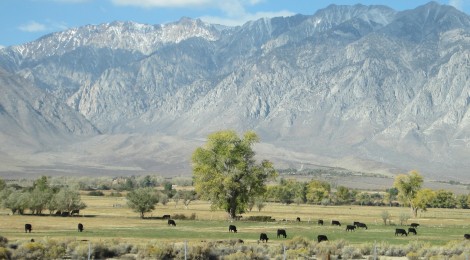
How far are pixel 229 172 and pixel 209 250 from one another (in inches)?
1735

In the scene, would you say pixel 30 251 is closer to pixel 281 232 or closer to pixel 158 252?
pixel 158 252

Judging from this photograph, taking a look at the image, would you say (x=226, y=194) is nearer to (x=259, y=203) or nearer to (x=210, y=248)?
(x=259, y=203)

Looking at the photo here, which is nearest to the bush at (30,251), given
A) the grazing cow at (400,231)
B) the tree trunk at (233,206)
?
the grazing cow at (400,231)

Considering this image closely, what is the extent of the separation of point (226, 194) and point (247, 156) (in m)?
5.79

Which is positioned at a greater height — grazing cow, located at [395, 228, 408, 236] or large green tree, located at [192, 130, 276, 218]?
large green tree, located at [192, 130, 276, 218]

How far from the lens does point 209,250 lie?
4600 cm

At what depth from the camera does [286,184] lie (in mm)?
176375

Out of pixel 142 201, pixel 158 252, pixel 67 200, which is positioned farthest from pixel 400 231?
pixel 67 200

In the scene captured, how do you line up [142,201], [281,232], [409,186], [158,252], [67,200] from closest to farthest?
[158,252] < [281,232] < [142,201] < [67,200] < [409,186]

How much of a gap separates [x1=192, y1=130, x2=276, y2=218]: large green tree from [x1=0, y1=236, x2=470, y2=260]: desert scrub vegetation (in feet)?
121

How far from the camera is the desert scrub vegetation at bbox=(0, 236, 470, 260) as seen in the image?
44.5m

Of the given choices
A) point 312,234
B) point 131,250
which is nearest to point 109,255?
point 131,250

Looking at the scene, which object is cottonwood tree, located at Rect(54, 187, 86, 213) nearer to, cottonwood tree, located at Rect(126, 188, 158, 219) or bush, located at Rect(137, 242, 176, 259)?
cottonwood tree, located at Rect(126, 188, 158, 219)

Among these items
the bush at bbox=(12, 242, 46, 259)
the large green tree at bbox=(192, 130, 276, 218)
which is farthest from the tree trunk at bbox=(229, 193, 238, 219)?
the bush at bbox=(12, 242, 46, 259)
